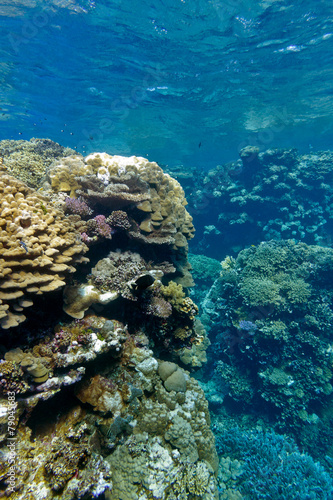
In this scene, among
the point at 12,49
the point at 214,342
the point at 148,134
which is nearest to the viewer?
the point at 214,342

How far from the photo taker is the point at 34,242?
3.42 metres

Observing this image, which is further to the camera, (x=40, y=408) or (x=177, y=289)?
(x=177, y=289)

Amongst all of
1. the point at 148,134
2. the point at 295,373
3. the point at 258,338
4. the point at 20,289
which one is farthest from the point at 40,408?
the point at 148,134

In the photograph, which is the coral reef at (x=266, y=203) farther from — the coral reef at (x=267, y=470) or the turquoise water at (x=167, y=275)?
the coral reef at (x=267, y=470)

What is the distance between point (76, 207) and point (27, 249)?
207 cm

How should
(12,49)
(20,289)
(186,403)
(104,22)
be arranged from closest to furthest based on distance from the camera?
(20,289), (186,403), (104,22), (12,49)

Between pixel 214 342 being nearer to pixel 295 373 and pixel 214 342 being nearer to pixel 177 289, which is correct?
pixel 295 373

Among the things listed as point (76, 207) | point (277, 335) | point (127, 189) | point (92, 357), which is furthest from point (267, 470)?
point (76, 207)

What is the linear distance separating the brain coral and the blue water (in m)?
7.23

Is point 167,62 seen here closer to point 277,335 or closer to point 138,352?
point 277,335

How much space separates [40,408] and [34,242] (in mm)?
2290

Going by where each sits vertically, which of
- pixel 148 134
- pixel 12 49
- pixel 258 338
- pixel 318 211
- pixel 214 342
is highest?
pixel 148 134

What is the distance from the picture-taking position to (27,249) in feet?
10.4

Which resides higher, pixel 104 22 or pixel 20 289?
pixel 104 22
